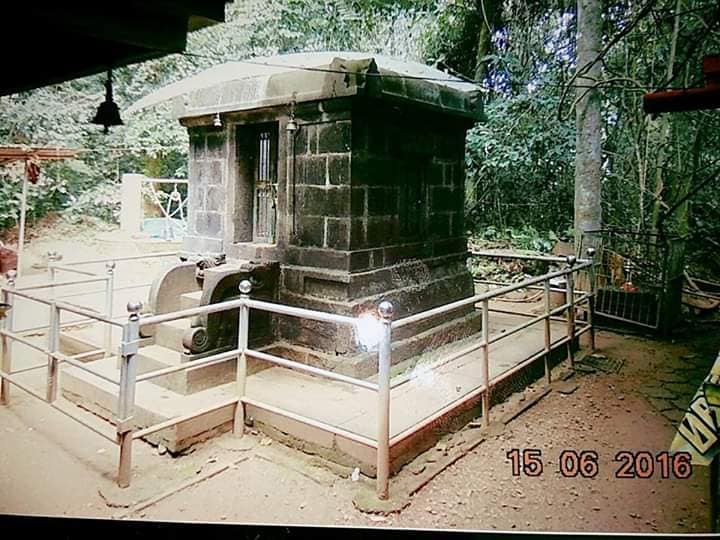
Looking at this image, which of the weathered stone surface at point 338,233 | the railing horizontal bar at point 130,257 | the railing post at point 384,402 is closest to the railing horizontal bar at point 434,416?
the railing post at point 384,402

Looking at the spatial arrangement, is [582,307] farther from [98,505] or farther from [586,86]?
[98,505]


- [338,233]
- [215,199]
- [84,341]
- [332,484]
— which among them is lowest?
[332,484]

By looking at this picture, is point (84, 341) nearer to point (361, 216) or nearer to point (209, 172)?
point (209, 172)

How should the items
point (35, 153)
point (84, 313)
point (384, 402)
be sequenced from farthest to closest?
point (84, 313), point (35, 153), point (384, 402)

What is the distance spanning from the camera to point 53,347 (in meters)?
2.83

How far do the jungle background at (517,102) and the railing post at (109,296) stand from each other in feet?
2.39

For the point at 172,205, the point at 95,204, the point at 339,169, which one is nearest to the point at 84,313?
the point at 95,204

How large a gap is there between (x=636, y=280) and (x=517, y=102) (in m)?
2.16

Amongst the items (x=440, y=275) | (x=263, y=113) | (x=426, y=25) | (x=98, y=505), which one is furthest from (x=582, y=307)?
(x=98, y=505)

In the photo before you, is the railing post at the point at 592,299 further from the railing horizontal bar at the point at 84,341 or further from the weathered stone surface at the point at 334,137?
the railing horizontal bar at the point at 84,341

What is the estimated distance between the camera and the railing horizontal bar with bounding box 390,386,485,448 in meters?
2.44

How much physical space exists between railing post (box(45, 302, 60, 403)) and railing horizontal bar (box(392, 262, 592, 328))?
1711 mm

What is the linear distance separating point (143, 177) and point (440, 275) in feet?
7.28

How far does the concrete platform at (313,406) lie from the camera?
2613 mm
